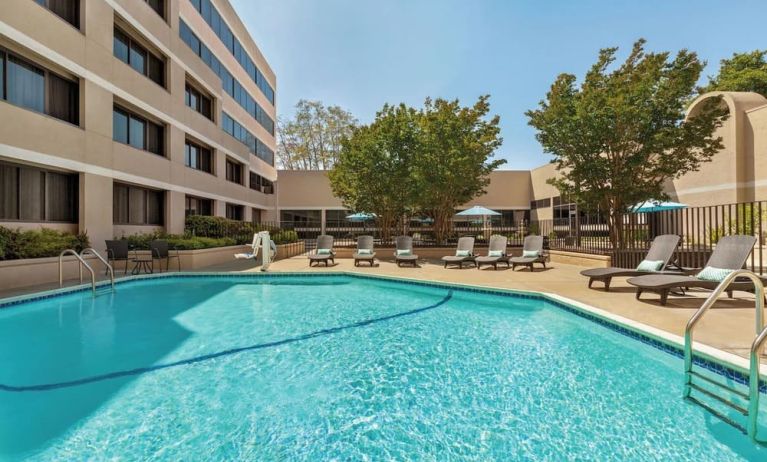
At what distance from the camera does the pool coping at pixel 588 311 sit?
12.8 feet

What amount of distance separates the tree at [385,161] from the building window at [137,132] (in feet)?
29.1

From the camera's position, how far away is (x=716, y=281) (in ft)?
22.2

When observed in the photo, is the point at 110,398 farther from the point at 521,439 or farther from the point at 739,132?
the point at 739,132

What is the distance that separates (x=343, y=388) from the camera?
13.6 ft

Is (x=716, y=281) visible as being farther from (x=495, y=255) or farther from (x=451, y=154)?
(x=451, y=154)

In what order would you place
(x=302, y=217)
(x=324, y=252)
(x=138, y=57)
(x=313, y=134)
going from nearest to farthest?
(x=324, y=252) → (x=138, y=57) → (x=302, y=217) → (x=313, y=134)

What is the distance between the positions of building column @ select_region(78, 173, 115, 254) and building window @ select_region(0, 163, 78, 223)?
1.32 ft

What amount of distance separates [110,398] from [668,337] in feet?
A: 23.0

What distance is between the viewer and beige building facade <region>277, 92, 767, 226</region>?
58.1ft

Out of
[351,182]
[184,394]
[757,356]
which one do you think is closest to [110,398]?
[184,394]

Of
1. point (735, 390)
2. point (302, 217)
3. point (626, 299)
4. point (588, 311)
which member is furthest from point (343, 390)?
point (302, 217)

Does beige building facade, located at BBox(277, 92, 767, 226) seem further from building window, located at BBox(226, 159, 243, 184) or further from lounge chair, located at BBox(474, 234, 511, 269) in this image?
lounge chair, located at BBox(474, 234, 511, 269)

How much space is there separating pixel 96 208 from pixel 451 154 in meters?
14.1

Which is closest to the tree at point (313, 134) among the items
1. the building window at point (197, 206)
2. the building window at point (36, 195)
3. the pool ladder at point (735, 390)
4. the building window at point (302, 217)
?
the building window at point (302, 217)
